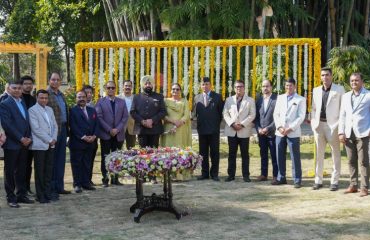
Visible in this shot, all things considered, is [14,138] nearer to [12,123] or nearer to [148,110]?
[12,123]

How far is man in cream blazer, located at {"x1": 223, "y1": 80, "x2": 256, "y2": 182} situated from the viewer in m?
7.73

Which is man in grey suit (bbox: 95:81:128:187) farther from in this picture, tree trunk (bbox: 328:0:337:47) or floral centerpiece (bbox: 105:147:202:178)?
tree trunk (bbox: 328:0:337:47)

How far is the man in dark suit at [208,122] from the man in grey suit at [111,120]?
104 cm

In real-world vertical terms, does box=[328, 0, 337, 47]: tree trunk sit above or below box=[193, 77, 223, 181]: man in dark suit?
above

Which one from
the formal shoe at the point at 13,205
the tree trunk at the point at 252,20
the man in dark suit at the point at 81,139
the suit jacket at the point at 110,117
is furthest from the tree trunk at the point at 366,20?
the formal shoe at the point at 13,205

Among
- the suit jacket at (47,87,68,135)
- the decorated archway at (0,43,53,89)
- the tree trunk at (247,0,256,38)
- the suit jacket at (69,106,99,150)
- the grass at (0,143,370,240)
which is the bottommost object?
the grass at (0,143,370,240)

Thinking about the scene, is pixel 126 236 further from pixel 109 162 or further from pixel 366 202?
pixel 366 202

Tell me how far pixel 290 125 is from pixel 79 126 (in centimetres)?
266

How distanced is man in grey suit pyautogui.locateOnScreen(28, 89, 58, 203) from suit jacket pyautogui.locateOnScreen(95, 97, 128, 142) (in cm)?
102

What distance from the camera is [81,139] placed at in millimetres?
7043

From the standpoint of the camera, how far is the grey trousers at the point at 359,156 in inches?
262

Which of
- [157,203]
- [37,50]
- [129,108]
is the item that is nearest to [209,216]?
[157,203]

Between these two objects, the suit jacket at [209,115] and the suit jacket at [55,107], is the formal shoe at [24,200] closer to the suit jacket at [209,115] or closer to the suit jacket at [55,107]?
the suit jacket at [55,107]

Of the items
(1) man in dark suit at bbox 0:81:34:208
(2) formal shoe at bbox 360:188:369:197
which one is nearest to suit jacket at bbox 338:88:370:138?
(2) formal shoe at bbox 360:188:369:197
